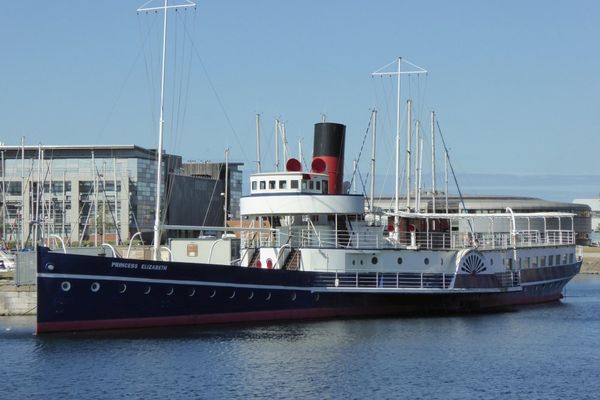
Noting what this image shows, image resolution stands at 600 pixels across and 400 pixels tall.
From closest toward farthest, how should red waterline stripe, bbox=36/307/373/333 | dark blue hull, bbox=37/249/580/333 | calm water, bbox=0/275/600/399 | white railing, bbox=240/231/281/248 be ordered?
calm water, bbox=0/275/600/399
dark blue hull, bbox=37/249/580/333
red waterline stripe, bbox=36/307/373/333
white railing, bbox=240/231/281/248

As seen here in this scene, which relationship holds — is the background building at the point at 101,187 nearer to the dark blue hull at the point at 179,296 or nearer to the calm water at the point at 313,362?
the dark blue hull at the point at 179,296

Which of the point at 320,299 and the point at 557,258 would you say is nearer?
the point at 320,299

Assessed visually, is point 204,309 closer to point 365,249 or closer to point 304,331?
point 304,331

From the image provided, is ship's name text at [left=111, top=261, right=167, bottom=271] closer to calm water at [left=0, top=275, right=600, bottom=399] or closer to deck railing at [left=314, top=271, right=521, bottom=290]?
calm water at [left=0, top=275, right=600, bottom=399]

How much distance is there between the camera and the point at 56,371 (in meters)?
38.7

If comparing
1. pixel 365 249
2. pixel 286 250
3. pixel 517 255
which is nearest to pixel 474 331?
pixel 365 249

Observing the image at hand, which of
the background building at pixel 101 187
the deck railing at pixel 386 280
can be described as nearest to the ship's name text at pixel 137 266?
the deck railing at pixel 386 280

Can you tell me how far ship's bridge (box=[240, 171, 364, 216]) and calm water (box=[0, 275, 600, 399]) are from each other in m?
6.11

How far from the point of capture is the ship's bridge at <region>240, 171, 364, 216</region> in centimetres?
5409

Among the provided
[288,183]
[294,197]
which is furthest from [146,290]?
[288,183]

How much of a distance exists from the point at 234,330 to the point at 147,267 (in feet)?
16.6

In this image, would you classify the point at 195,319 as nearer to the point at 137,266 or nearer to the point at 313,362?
the point at 137,266

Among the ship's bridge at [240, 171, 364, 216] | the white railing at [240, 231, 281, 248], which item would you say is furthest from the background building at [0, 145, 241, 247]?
the ship's bridge at [240, 171, 364, 216]

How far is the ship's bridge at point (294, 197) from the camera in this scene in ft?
177
